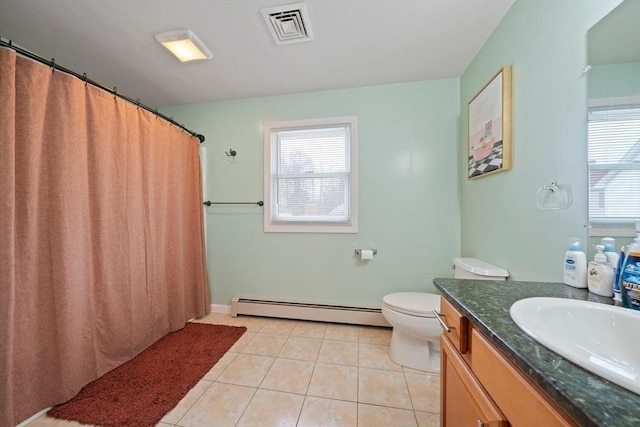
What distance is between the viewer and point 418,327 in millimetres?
1475

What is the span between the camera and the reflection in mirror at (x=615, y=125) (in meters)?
0.70

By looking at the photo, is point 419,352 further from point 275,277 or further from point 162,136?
point 162,136

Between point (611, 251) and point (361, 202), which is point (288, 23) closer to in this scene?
point (361, 202)

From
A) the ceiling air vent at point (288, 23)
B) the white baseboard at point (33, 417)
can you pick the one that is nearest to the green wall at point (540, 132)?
the ceiling air vent at point (288, 23)

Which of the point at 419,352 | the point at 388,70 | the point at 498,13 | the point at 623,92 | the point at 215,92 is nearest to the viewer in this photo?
the point at 623,92

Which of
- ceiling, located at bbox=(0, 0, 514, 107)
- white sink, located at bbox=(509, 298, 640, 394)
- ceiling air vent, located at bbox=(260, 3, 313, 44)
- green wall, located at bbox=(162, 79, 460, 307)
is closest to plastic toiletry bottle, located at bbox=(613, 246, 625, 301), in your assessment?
white sink, located at bbox=(509, 298, 640, 394)

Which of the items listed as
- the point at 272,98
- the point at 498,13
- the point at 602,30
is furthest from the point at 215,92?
the point at 602,30

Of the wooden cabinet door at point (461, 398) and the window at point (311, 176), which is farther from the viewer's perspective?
the window at point (311, 176)

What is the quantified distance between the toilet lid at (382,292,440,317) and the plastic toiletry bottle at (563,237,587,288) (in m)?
0.75

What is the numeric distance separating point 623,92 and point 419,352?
1571 millimetres

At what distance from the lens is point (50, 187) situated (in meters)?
1.21

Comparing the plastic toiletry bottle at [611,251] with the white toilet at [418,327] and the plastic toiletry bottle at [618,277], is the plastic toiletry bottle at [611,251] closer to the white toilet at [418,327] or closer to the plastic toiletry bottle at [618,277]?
the plastic toiletry bottle at [618,277]

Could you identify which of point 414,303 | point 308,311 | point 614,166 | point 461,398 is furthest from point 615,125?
point 308,311

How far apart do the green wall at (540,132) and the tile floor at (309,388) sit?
912mm
